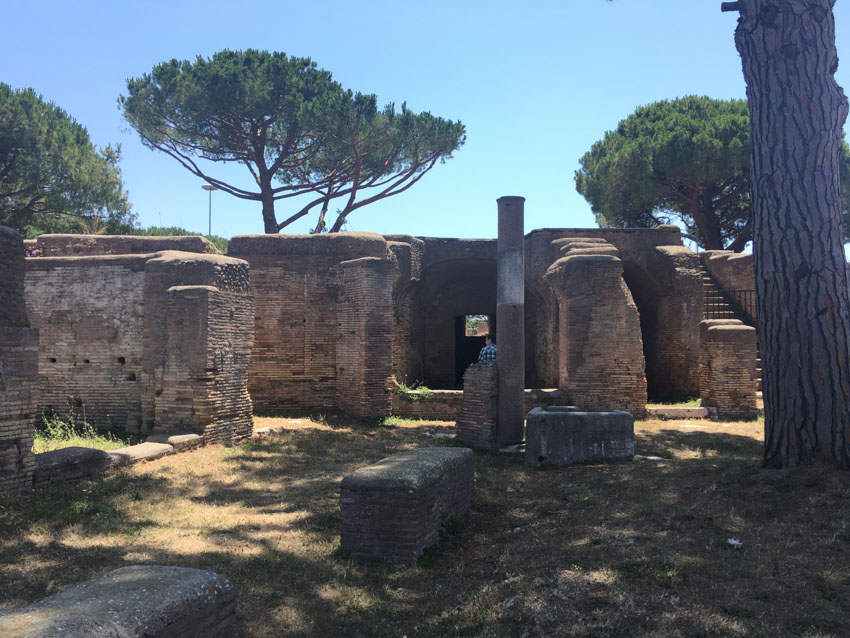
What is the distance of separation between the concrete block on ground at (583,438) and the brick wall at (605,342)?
3215 millimetres

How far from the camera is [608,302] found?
35.2 feet

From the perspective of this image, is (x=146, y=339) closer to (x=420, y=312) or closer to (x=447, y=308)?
(x=420, y=312)

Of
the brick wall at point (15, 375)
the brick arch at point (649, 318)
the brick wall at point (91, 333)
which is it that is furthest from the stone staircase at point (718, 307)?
the brick wall at point (15, 375)

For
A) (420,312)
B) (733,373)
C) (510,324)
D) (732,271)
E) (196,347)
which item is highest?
(732,271)

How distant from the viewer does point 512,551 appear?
4.32 m

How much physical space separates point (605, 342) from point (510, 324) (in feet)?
8.52

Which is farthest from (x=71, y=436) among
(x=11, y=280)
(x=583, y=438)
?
(x=583, y=438)

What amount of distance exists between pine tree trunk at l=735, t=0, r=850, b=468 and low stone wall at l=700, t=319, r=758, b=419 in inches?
263

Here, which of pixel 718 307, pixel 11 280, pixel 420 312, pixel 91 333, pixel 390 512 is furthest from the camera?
pixel 420 312

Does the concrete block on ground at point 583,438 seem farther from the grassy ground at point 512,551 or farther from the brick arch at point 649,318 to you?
the brick arch at point 649,318

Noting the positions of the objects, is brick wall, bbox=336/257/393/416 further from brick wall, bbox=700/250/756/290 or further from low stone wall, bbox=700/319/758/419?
brick wall, bbox=700/250/756/290

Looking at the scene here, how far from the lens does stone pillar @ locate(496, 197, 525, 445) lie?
8930 millimetres

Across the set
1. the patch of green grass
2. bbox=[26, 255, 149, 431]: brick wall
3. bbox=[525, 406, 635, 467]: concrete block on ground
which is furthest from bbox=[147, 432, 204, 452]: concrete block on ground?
bbox=[525, 406, 635, 467]: concrete block on ground

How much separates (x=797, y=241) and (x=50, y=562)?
20.6ft
